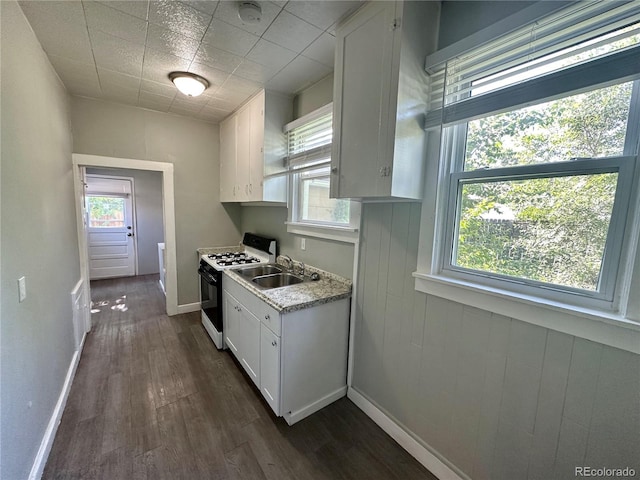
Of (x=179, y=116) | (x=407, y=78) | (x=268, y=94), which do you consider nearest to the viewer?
(x=407, y=78)

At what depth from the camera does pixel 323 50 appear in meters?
1.94

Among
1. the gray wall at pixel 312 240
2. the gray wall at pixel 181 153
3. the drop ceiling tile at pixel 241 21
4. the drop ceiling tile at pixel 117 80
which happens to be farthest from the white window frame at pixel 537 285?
the gray wall at pixel 181 153

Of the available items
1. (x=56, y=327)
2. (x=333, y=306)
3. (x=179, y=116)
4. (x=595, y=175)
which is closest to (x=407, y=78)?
(x=595, y=175)

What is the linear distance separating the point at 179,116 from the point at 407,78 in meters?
3.18

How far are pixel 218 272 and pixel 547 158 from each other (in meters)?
2.69

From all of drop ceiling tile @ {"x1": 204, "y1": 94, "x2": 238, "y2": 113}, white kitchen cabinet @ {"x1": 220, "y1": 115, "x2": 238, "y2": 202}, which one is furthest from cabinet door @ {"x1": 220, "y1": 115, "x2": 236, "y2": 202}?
drop ceiling tile @ {"x1": 204, "y1": 94, "x2": 238, "y2": 113}

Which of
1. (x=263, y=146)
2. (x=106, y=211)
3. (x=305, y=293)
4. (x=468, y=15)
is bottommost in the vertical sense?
(x=305, y=293)

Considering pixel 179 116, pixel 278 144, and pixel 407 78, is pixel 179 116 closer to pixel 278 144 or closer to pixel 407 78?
pixel 278 144

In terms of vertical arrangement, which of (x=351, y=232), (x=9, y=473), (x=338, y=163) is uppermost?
(x=338, y=163)

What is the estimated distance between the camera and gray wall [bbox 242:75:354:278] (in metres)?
2.20

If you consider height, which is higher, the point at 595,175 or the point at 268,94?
the point at 268,94

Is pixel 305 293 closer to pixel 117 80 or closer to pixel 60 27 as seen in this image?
pixel 60 27

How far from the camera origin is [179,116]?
346 centimetres

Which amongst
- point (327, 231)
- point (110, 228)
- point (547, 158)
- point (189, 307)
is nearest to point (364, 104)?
point (547, 158)
